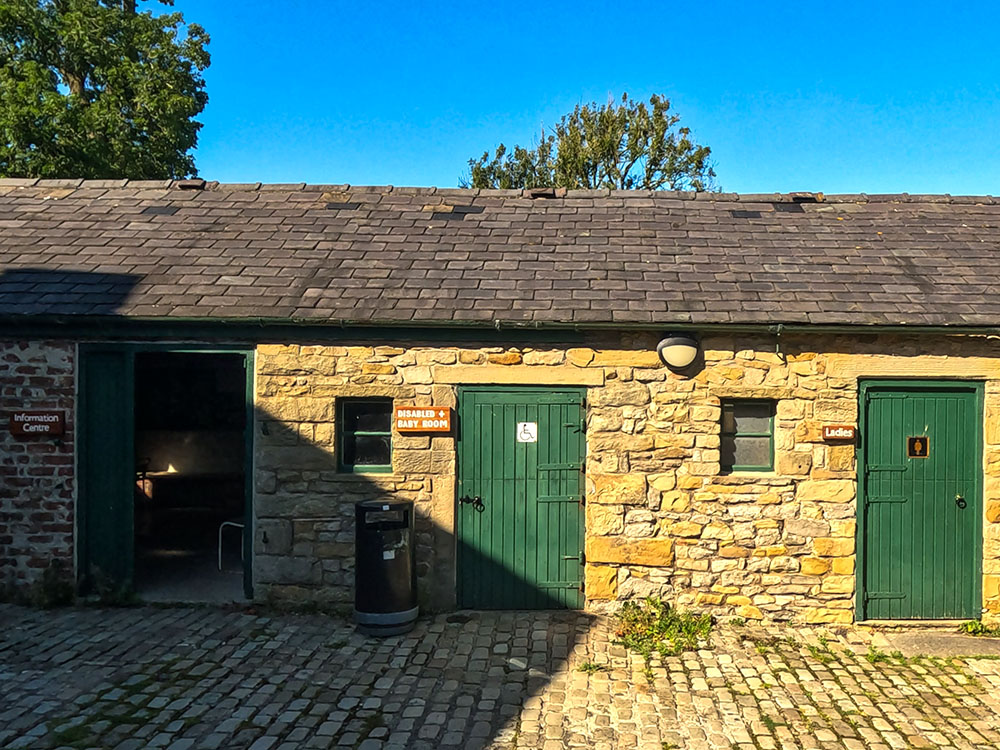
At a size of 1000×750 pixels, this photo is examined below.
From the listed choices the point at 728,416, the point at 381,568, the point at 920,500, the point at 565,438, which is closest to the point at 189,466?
the point at 381,568

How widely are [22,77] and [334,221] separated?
1375cm

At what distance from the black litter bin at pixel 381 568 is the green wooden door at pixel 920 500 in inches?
172

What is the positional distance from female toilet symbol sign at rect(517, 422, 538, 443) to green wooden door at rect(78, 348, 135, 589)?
154 inches

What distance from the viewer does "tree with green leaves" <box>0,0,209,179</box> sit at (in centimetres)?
1653

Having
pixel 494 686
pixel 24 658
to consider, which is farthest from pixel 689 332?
pixel 24 658

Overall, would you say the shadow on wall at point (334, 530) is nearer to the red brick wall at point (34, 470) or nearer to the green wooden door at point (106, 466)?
the green wooden door at point (106, 466)

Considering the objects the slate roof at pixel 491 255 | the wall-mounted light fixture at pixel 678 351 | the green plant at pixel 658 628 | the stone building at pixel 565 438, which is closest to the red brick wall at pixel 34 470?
the stone building at pixel 565 438

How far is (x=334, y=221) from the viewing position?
30.3ft

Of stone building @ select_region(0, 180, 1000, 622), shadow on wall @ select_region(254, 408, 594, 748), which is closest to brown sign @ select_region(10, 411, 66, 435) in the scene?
stone building @ select_region(0, 180, 1000, 622)

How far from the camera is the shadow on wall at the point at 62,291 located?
7098 mm

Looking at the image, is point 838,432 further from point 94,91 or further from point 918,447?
point 94,91

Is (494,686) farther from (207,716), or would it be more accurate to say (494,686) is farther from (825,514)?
(825,514)

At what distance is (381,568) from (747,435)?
3.73m

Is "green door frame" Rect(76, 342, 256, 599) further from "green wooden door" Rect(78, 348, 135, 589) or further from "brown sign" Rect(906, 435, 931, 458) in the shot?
"brown sign" Rect(906, 435, 931, 458)
